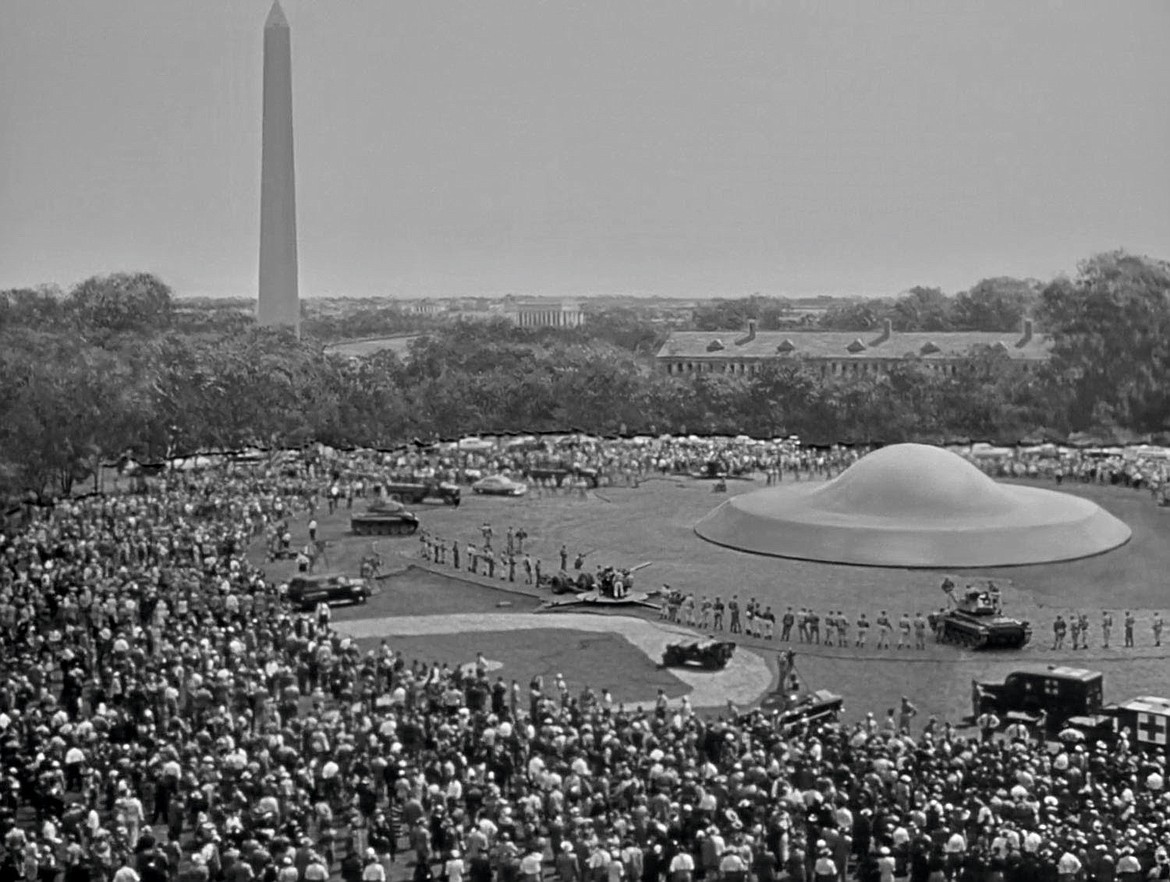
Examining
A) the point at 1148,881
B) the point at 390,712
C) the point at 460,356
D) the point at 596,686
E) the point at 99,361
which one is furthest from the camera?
the point at 460,356

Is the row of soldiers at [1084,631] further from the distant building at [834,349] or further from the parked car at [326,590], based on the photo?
the distant building at [834,349]

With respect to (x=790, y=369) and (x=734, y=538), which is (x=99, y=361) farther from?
(x=790, y=369)

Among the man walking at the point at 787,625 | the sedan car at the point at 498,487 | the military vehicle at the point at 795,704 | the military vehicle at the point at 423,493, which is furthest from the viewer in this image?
the sedan car at the point at 498,487

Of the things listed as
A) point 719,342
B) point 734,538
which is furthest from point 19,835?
point 719,342

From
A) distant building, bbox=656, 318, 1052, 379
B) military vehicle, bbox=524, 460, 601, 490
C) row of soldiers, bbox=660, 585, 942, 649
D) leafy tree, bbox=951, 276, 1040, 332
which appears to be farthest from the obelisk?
row of soldiers, bbox=660, 585, 942, 649

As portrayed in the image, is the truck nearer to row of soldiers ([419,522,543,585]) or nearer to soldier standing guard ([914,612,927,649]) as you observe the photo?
soldier standing guard ([914,612,927,649])

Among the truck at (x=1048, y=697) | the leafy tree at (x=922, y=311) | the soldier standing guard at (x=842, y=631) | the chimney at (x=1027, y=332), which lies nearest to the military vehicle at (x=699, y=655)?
the soldier standing guard at (x=842, y=631)
